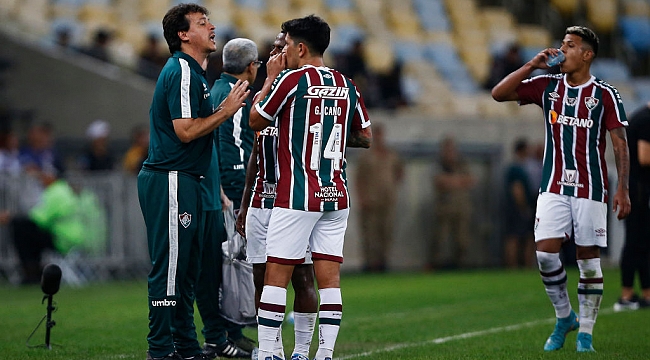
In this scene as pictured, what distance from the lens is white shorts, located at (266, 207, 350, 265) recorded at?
23.4ft

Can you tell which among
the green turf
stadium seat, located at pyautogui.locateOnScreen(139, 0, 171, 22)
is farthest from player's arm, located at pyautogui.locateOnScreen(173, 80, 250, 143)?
stadium seat, located at pyautogui.locateOnScreen(139, 0, 171, 22)

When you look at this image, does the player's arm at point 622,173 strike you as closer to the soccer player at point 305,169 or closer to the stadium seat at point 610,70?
the soccer player at point 305,169

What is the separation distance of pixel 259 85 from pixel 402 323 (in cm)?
861

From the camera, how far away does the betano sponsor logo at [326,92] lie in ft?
23.4

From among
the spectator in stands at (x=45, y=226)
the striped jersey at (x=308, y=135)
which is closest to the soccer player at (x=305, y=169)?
the striped jersey at (x=308, y=135)

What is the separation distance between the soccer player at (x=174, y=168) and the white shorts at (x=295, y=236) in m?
0.75

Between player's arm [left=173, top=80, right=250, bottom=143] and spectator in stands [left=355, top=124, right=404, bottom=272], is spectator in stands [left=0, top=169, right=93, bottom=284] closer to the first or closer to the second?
spectator in stands [left=355, top=124, right=404, bottom=272]

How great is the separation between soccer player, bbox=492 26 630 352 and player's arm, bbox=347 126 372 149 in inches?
76.6

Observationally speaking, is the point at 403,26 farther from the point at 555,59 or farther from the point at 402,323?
the point at 555,59

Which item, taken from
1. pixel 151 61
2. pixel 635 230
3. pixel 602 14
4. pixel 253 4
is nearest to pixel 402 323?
pixel 635 230

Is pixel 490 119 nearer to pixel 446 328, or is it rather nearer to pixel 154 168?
pixel 446 328

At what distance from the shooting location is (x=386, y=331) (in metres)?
10.4

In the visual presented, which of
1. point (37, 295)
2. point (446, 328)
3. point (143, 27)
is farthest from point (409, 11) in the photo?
point (446, 328)

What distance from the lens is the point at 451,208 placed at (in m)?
A: 20.5
